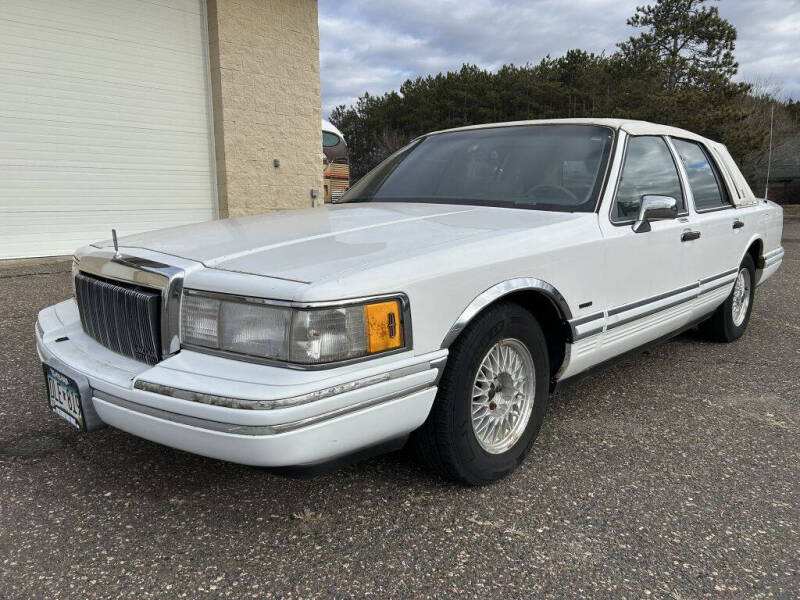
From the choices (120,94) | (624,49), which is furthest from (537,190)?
(624,49)

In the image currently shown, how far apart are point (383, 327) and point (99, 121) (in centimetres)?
863

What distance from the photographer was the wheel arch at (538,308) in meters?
2.22

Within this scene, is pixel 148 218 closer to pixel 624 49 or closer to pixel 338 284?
pixel 338 284

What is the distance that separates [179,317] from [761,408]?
9.94ft

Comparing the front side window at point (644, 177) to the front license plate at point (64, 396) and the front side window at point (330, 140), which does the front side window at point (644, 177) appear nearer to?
the front license plate at point (64, 396)

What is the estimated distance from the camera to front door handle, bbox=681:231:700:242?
140 inches

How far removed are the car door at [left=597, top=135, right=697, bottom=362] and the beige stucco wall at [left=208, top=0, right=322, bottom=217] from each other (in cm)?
784

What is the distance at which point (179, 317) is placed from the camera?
2.08 metres

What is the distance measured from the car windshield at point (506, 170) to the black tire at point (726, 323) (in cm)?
200

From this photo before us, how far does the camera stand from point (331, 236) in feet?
8.13

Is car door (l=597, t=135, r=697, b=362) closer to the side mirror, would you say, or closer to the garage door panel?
the side mirror

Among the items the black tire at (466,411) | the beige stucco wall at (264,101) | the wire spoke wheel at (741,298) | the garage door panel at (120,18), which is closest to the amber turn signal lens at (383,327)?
the black tire at (466,411)

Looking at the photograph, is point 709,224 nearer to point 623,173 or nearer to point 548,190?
point 623,173

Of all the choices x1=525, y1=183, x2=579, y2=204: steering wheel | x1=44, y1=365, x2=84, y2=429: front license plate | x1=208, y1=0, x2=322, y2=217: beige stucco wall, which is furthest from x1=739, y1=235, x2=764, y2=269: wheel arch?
x1=208, y1=0, x2=322, y2=217: beige stucco wall
